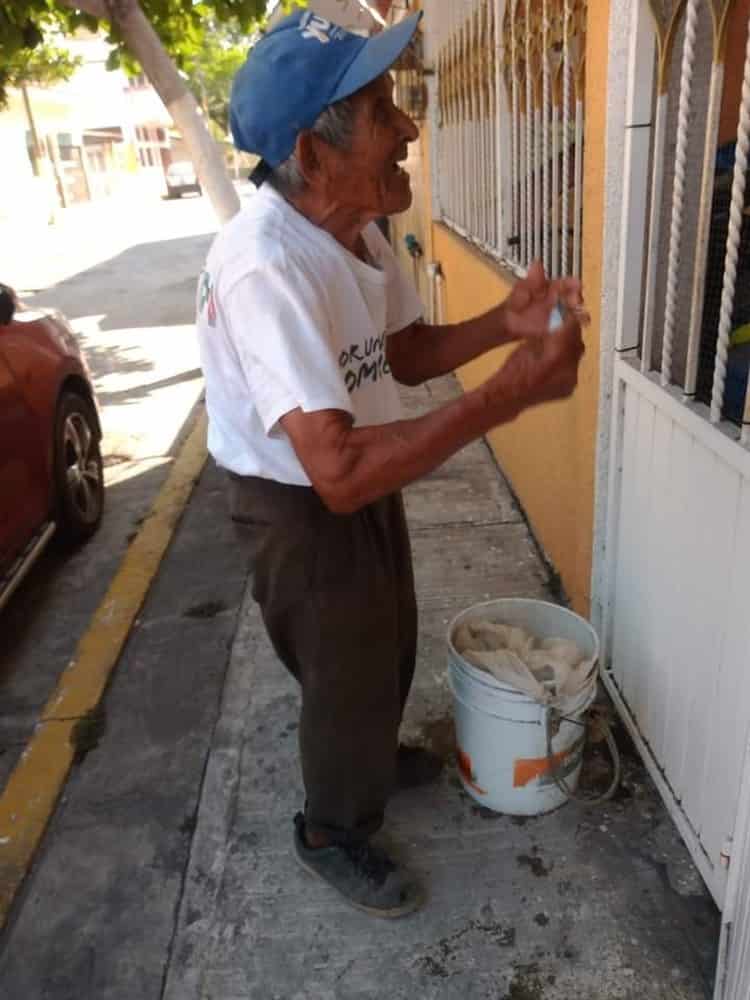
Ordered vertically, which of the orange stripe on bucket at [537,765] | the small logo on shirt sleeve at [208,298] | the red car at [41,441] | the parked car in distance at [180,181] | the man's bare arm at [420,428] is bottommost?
the parked car in distance at [180,181]

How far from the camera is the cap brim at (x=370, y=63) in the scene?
1516 mm

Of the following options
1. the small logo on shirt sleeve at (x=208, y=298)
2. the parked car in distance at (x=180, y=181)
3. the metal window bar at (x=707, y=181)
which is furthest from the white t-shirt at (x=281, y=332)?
the parked car in distance at (x=180, y=181)

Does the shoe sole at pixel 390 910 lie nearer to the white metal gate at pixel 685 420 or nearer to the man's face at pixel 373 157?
the white metal gate at pixel 685 420

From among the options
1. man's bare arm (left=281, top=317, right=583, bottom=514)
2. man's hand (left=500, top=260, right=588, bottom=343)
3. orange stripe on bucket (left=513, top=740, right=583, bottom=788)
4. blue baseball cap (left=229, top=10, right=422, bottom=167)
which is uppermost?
blue baseball cap (left=229, top=10, right=422, bottom=167)

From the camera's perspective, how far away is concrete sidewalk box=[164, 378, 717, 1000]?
1919mm

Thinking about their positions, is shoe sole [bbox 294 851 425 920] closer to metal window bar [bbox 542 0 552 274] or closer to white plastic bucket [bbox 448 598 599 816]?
white plastic bucket [bbox 448 598 599 816]

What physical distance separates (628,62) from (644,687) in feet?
5.45

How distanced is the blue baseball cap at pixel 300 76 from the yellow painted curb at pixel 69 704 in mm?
2032

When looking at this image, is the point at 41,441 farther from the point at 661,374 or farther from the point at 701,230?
the point at 701,230

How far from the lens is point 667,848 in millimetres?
2189

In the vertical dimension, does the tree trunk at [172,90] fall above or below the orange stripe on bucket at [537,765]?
above

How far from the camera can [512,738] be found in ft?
7.14

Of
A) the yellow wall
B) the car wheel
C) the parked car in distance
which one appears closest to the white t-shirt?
the yellow wall

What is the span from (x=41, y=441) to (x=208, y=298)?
243cm
